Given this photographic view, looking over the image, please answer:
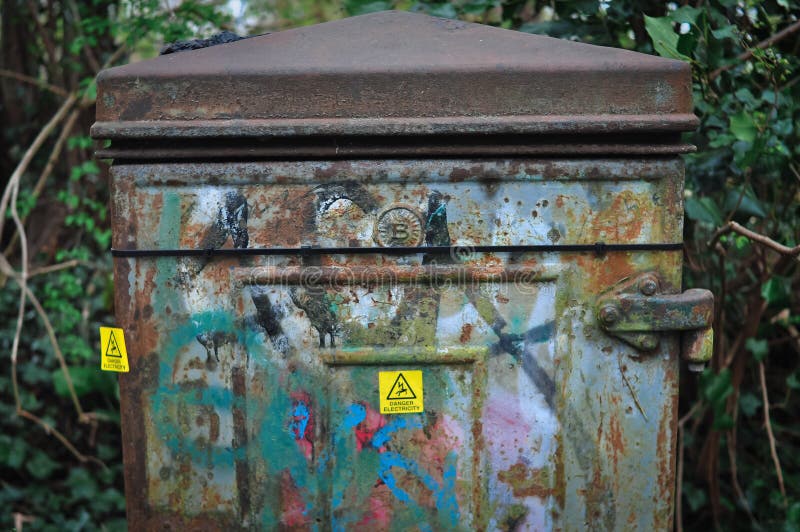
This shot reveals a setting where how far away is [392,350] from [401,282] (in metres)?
0.17

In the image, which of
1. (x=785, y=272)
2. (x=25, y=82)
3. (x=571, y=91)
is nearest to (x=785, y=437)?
(x=785, y=272)

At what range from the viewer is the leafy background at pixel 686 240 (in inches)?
96.6

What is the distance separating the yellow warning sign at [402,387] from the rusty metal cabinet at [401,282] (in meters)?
0.01

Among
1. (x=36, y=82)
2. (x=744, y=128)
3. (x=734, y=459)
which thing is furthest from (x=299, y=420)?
(x=36, y=82)

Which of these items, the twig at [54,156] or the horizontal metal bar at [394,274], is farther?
the twig at [54,156]

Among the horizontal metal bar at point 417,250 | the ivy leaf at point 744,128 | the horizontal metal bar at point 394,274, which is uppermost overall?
the ivy leaf at point 744,128

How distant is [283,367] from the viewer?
1833 millimetres

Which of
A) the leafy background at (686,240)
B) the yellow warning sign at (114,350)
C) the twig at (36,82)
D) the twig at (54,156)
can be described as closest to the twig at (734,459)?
the leafy background at (686,240)

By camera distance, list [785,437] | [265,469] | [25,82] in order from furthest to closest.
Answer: [25,82] < [785,437] < [265,469]

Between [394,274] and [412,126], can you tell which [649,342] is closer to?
[394,274]

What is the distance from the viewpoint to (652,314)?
1.79 m

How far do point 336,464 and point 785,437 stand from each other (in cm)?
227

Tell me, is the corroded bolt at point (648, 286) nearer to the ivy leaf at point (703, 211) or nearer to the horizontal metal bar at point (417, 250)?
the horizontal metal bar at point (417, 250)

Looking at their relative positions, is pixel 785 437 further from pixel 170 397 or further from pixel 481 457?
pixel 170 397
